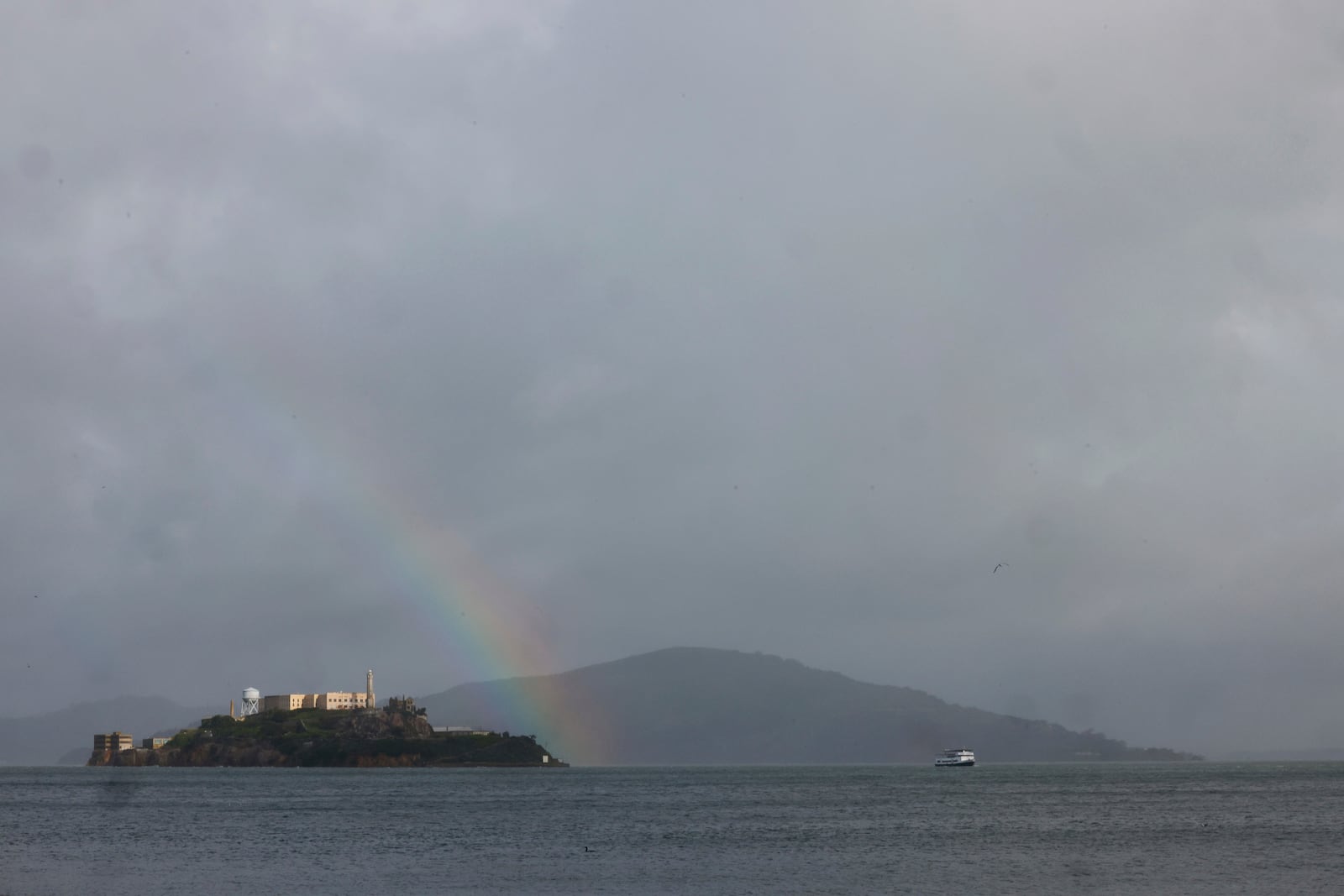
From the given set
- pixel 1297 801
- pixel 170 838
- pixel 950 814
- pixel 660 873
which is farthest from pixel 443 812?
pixel 1297 801

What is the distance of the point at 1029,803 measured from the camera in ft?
416

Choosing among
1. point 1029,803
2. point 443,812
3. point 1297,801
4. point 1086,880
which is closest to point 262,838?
point 443,812

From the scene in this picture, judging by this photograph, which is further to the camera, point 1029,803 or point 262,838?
point 1029,803

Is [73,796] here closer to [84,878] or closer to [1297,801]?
[84,878]

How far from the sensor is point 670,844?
261ft

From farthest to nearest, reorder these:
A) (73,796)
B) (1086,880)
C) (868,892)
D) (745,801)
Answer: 1. (73,796)
2. (745,801)
3. (1086,880)
4. (868,892)

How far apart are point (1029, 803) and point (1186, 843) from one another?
164ft

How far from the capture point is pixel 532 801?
441 ft

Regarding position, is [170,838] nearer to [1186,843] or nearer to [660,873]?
[660,873]

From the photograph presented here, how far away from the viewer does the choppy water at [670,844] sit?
5859 centimetres

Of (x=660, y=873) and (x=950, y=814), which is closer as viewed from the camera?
(x=660, y=873)

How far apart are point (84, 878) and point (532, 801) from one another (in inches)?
3078

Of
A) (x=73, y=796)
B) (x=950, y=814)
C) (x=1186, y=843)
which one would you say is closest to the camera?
(x=1186, y=843)

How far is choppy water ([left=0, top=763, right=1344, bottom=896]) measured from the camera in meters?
58.6
